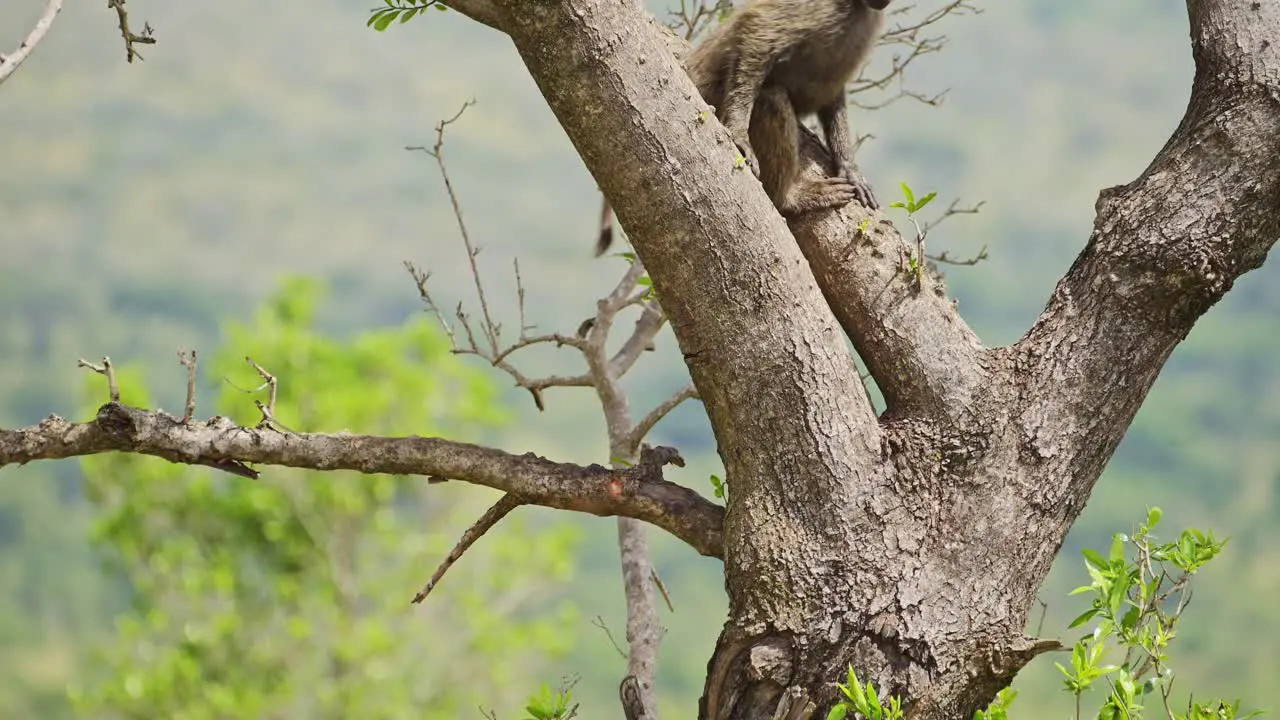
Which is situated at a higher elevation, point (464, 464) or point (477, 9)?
point (477, 9)

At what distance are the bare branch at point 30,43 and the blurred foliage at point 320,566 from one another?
6272 millimetres

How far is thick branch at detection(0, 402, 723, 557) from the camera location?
2977mm

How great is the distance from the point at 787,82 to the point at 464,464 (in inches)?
65.9

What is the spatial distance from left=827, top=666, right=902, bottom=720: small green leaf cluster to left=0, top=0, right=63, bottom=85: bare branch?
2.19 metres

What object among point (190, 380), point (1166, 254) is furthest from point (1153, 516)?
point (190, 380)

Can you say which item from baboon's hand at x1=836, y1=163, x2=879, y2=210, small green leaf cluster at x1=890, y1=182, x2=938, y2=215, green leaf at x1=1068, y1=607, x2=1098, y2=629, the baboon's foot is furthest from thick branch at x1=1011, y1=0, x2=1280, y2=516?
baboon's hand at x1=836, y1=163, x2=879, y2=210

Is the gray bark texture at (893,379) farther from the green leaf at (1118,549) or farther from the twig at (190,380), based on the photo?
the twig at (190,380)

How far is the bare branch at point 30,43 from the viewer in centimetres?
264

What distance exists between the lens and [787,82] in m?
3.88

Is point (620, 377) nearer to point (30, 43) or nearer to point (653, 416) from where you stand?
point (653, 416)

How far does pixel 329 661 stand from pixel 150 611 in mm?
1358

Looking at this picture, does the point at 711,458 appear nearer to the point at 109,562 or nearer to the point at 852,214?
the point at 109,562

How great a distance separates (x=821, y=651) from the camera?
2.72m

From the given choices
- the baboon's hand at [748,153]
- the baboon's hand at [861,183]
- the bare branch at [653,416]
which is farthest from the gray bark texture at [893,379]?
the bare branch at [653,416]
